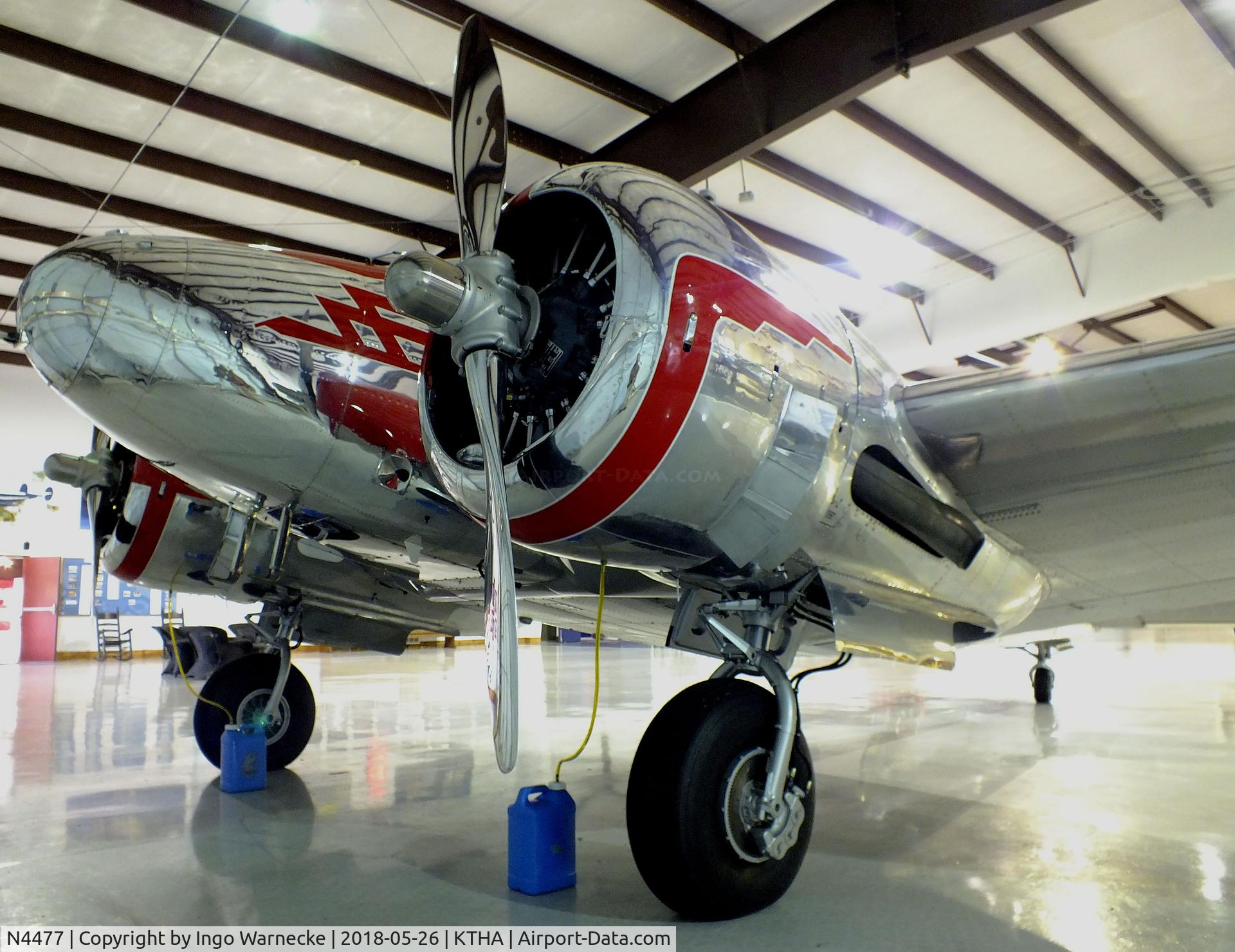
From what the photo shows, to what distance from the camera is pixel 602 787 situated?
4887 millimetres

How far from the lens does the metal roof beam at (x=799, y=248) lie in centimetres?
1108

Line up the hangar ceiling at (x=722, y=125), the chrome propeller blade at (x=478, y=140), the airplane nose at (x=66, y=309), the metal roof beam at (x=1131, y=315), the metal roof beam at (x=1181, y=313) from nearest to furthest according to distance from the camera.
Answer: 1. the chrome propeller blade at (x=478, y=140)
2. the airplane nose at (x=66, y=309)
3. the hangar ceiling at (x=722, y=125)
4. the metal roof beam at (x=1181, y=313)
5. the metal roof beam at (x=1131, y=315)

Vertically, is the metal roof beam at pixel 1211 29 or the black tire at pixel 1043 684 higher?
the metal roof beam at pixel 1211 29

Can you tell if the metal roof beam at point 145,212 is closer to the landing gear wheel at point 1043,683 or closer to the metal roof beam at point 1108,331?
the landing gear wheel at point 1043,683

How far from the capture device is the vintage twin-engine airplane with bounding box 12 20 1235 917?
2.55 metres

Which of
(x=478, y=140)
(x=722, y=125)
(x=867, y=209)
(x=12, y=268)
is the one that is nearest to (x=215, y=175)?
(x=12, y=268)

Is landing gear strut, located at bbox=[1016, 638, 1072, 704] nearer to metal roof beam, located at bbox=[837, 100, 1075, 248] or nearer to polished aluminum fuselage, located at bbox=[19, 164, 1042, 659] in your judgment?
metal roof beam, located at bbox=[837, 100, 1075, 248]

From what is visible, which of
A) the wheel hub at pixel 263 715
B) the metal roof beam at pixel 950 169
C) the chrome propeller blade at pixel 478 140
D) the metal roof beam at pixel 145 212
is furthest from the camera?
the metal roof beam at pixel 145 212

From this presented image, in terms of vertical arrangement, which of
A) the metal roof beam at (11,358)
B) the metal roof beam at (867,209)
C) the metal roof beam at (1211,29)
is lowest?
the metal roof beam at (11,358)

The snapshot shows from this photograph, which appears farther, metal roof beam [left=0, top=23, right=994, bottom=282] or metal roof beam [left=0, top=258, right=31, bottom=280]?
metal roof beam [left=0, top=258, right=31, bottom=280]

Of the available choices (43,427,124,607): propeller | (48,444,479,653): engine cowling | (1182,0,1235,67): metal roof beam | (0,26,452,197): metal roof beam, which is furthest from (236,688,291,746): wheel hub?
(1182,0,1235,67): metal roof beam

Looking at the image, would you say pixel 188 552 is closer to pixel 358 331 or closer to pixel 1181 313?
pixel 358 331

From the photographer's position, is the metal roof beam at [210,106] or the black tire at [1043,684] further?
the black tire at [1043,684]

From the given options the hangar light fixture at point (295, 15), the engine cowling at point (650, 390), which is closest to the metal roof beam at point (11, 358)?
the hangar light fixture at point (295, 15)
